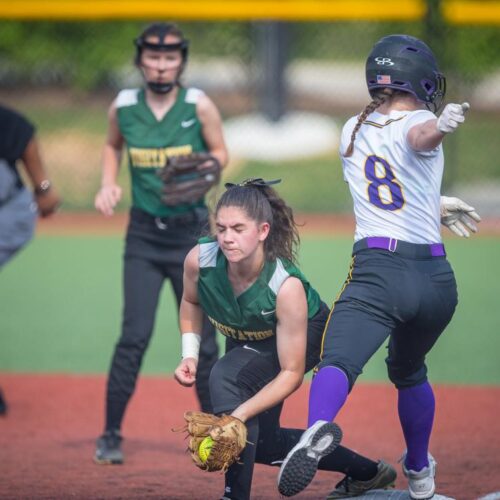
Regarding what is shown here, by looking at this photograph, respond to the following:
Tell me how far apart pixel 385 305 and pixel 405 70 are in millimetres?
954

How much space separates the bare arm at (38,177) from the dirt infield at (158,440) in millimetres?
1181

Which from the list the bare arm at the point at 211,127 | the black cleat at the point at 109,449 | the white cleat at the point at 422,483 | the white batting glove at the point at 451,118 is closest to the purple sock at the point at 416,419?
the white cleat at the point at 422,483

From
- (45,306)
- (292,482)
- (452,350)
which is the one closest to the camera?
(292,482)

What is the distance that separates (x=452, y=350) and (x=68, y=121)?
35.3ft

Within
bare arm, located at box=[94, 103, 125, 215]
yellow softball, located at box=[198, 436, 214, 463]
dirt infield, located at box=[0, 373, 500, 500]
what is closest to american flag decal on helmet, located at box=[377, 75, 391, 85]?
yellow softball, located at box=[198, 436, 214, 463]

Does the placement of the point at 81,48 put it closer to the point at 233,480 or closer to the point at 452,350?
the point at 452,350

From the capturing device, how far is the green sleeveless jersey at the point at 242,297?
4.36 meters

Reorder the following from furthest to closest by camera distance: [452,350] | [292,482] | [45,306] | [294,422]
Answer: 1. [45,306]
2. [452,350]
3. [294,422]
4. [292,482]

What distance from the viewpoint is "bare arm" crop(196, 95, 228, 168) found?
603 cm

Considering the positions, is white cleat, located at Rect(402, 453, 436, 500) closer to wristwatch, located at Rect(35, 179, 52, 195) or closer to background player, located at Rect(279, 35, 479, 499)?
background player, located at Rect(279, 35, 479, 499)

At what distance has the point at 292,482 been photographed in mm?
3906

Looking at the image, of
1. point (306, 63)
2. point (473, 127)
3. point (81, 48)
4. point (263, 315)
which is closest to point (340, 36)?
point (306, 63)

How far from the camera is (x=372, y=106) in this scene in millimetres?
4500

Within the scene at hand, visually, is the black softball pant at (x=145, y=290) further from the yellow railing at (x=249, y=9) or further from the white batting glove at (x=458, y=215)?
the yellow railing at (x=249, y=9)
